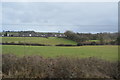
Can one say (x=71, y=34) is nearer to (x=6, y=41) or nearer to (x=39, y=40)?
(x=39, y=40)

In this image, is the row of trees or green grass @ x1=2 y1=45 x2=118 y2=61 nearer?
green grass @ x1=2 y1=45 x2=118 y2=61

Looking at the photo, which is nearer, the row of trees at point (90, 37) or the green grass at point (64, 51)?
the green grass at point (64, 51)

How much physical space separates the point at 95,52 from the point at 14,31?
16.7ft

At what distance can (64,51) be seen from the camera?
37.8ft

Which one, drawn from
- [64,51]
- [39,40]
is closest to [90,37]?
[64,51]

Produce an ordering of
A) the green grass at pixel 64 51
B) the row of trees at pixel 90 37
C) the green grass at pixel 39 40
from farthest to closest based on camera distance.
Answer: the green grass at pixel 39 40 < the row of trees at pixel 90 37 < the green grass at pixel 64 51

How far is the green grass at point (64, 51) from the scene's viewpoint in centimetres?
1122

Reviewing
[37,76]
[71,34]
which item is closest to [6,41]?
[37,76]

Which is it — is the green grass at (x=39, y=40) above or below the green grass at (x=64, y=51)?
above

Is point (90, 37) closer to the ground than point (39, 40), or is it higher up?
higher up

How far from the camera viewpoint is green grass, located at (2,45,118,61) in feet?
36.8

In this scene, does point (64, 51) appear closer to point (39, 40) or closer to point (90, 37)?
point (39, 40)

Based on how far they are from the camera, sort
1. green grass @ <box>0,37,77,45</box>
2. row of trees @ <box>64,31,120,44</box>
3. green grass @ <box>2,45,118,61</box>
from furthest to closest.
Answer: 1. green grass @ <box>0,37,77,45</box>
2. row of trees @ <box>64,31,120,44</box>
3. green grass @ <box>2,45,118,61</box>

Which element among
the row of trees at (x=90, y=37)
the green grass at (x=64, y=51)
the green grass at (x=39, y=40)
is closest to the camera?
the green grass at (x=64, y=51)
